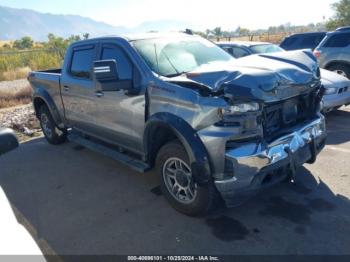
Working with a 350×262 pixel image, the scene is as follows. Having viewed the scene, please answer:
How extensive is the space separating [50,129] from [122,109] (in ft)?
10.00

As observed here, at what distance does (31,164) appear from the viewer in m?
5.98

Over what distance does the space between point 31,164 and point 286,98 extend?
4497 mm

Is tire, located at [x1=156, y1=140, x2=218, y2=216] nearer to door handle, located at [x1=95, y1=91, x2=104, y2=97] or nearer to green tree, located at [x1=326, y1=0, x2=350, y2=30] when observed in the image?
door handle, located at [x1=95, y1=91, x2=104, y2=97]

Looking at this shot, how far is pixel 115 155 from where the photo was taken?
4652mm

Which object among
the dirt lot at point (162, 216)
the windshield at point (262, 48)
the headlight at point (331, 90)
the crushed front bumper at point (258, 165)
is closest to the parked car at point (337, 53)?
the windshield at point (262, 48)

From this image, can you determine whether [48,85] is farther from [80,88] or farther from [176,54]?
[176,54]

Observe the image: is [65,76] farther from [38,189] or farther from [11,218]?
[11,218]

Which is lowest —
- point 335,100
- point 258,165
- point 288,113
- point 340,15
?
point 335,100

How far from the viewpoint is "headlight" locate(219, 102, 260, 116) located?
10.3ft

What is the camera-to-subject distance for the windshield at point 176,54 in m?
4.04

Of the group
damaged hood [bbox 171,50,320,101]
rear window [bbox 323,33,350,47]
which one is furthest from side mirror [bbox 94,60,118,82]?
rear window [bbox 323,33,350,47]

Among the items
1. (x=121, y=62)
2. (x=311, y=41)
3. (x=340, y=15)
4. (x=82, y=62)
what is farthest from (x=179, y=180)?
(x=340, y=15)

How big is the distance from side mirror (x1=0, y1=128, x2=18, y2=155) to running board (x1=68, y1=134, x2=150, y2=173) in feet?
6.76

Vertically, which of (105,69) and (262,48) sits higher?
(105,69)
